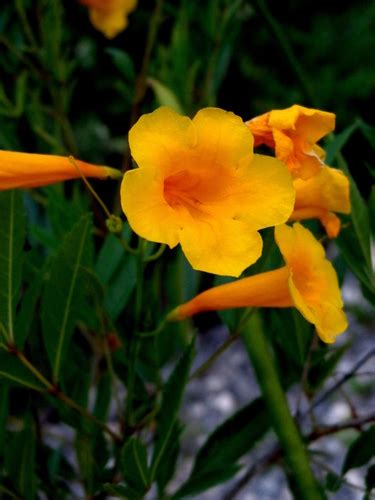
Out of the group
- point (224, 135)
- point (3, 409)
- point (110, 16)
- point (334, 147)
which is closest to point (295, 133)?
point (224, 135)

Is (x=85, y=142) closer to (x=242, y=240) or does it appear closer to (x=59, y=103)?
(x=59, y=103)

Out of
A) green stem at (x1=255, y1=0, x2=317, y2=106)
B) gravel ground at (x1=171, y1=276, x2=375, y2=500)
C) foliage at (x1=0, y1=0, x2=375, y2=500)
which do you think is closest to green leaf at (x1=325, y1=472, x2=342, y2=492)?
foliage at (x1=0, y1=0, x2=375, y2=500)

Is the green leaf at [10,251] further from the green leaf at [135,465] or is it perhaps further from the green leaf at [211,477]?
the green leaf at [211,477]

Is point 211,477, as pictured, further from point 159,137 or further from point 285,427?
point 159,137

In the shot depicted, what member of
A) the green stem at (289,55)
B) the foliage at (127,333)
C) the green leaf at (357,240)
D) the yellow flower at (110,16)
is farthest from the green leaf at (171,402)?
the yellow flower at (110,16)

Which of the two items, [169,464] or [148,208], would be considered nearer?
[148,208]

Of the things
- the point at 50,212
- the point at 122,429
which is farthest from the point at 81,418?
the point at 50,212
